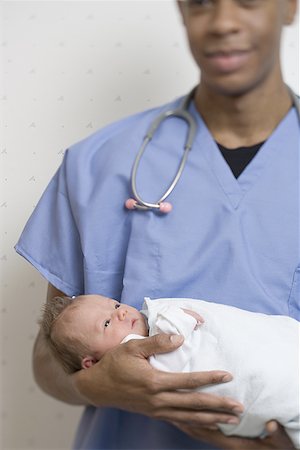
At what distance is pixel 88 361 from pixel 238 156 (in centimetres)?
45

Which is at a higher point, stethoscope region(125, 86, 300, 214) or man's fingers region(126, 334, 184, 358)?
stethoscope region(125, 86, 300, 214)

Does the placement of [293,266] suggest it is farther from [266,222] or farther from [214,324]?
[214,324]

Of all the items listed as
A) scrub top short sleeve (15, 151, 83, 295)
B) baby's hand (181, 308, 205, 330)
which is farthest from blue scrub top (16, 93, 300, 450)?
baby's hand (181, 308, 205, 330)

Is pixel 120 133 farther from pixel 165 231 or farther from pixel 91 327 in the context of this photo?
pixel 91 327

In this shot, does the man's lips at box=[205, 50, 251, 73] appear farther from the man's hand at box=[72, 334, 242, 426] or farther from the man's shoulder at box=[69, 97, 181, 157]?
the man's hand at box=[72, 334, 242, 426]

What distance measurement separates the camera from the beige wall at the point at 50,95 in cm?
136

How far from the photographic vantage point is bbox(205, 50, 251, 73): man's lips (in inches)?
44.2

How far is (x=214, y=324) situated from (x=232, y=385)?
3.6 inches

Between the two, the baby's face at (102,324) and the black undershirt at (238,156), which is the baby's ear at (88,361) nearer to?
the baby's face at (102,324)

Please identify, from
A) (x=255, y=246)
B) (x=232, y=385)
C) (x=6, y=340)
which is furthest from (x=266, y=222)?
(x=6, y=340)

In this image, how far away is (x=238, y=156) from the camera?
1233 millimetres

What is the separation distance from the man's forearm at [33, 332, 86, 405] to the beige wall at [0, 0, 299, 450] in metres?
0.20

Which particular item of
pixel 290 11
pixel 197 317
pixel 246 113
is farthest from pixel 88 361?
pixel 290 11

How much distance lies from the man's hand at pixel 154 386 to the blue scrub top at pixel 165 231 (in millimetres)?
120
